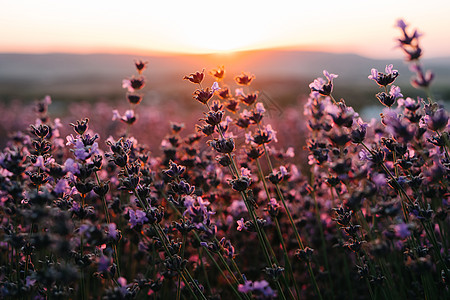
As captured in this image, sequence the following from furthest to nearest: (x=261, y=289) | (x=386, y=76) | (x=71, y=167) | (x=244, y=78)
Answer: (x=244, y=78), (x=386, y=76), (x=71, y=167), (x=261, y=289)

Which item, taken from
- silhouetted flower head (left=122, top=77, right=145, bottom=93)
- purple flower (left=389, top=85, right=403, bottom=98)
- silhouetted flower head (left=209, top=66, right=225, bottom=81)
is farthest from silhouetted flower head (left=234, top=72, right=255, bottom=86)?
silhouetted flower head (left=122, top=77, right=145, bottom=93)

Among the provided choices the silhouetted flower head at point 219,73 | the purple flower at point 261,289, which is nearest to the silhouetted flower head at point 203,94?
the silhouetted flower head at point 219,73

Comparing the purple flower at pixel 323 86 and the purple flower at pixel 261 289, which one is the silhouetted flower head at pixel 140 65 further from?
the purple flower at pixel 261 289

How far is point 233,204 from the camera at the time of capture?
380 centimetres

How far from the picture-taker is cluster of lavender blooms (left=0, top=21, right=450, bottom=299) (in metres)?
1.74

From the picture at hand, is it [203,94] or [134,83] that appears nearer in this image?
[203,94]

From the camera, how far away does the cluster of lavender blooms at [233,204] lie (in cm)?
174

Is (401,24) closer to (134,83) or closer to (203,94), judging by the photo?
(203,94)

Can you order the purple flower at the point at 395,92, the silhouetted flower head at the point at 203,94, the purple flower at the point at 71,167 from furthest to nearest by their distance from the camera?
the silhouetted flower head at the point at 203,94
the purple flower at the point at 395,92
the purple flower at the point at 71,167

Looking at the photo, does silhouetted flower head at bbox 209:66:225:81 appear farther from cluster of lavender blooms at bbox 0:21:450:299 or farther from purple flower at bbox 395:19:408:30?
purple flower at bbox 395:19:408:30

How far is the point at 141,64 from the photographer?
3607mm

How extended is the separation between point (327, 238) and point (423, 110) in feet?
6.45

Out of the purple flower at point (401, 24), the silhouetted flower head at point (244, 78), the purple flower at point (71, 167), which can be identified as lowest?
the purple flower at point (71, 167)

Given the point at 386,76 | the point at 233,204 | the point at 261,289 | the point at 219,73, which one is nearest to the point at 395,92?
the point at 386,76
